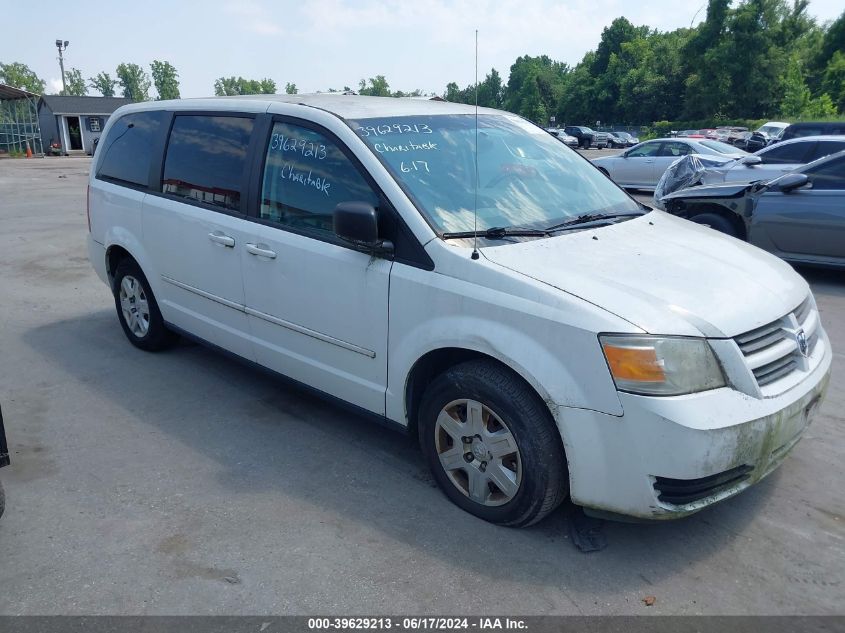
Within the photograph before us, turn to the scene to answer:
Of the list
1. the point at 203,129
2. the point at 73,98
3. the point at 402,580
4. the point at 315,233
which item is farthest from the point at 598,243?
the point at 73,98

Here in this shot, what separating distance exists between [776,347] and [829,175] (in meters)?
5.90

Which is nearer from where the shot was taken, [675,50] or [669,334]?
[669,334]

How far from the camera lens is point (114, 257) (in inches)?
224

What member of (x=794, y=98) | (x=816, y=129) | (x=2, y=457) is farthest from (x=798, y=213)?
(x=794, y=98)

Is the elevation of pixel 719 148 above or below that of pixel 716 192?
below

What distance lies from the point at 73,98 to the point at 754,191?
58.1m

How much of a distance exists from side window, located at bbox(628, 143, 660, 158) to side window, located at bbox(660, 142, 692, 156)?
0.62 ft

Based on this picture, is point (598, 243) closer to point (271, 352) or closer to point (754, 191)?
point (271, 352)

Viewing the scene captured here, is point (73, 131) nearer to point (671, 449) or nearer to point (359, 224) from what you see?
point (359, 224)

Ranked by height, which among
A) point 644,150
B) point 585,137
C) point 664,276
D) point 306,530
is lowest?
point 585,137

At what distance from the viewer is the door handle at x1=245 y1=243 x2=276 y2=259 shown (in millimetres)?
4013

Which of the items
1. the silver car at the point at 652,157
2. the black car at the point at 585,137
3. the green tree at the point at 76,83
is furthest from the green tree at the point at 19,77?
the silver car at the point at 652,157

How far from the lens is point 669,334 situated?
2770mm

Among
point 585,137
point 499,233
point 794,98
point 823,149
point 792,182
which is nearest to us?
point 499,233
